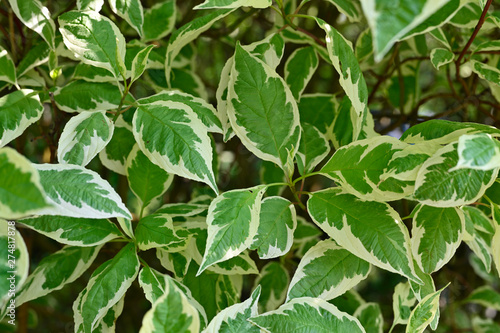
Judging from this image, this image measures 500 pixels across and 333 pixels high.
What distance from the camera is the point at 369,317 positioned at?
0.81m

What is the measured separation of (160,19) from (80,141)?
1.27 ft

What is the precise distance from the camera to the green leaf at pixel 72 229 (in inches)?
23.8

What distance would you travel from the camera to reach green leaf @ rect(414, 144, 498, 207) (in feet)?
1.68

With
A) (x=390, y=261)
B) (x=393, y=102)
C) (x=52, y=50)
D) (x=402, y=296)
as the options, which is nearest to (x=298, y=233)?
(x=402, y=296)

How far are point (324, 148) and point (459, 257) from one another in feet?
3.06

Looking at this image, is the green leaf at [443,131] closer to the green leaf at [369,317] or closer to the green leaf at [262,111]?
the green leaf at [262,111]

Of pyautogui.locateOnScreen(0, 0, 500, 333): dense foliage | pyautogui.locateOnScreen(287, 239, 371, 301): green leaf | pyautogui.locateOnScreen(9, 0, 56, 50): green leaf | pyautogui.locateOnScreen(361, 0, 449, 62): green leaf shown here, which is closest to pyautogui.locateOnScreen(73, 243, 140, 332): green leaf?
pyautogui.locateOnScreen(0, 0, 500, 333): dense foliage

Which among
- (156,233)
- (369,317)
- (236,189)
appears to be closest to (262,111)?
(236,189)

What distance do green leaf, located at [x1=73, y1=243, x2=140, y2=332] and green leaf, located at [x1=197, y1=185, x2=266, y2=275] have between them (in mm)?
162

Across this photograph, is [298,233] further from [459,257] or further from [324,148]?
[459,257]

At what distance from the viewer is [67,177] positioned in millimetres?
527

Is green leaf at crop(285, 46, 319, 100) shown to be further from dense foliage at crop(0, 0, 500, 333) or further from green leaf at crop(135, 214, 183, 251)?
green leaf at crop(135, 214, 183, 251)

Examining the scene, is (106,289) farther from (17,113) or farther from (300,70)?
(300,70)

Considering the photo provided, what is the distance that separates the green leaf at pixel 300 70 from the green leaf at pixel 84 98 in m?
0.30
